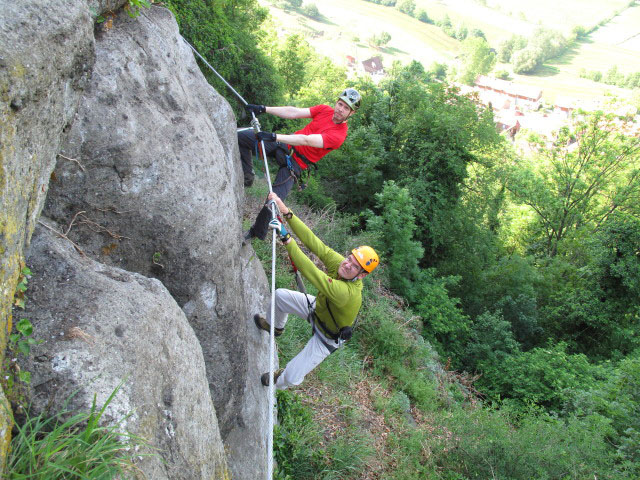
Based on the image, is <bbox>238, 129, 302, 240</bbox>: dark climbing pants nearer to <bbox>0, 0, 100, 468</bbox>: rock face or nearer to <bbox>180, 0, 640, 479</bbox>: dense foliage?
<bbox>180, 0, 640, 479</bbox>: dense foliage

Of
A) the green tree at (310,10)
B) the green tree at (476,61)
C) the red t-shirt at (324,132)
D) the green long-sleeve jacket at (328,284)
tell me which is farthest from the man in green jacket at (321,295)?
the green tree at (310,10)

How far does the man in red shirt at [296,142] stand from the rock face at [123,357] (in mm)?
3515

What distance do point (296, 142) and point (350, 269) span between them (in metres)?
2.16

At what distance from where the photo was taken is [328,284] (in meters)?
5.35

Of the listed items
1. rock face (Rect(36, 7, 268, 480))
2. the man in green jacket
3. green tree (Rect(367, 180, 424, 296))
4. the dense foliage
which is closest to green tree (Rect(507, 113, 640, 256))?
the dense foliage

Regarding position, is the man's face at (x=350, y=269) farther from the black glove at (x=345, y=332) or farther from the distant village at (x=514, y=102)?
the distant village at (x=514, y=102)

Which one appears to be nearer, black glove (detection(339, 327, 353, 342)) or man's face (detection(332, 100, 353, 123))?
black glove (detection(339, 327, 353, 342))

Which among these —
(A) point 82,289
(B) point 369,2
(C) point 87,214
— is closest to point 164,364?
(A) point 82,289

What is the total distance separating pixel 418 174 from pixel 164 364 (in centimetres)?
1576

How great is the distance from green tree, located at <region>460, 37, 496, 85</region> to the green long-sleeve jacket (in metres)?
98.4

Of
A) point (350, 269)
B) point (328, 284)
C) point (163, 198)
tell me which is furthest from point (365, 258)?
point (163, 198)

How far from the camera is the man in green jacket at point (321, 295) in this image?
17.4 feet

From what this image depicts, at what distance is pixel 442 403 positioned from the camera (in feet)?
32.2

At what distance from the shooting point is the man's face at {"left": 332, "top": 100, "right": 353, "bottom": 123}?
6816mm
